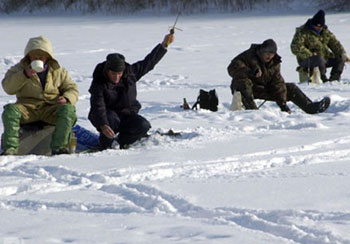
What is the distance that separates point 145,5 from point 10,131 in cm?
2662

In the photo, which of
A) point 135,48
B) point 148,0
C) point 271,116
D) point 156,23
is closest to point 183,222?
point 271,116

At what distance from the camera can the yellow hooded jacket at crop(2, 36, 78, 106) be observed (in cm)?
649

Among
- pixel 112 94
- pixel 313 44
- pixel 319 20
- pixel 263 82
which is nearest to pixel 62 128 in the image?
pixel 112 94

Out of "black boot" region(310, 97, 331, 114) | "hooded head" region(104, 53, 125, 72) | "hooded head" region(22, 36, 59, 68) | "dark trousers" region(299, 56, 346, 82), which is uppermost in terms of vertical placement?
A: "hooded head" region(22, 36, 59, 68)

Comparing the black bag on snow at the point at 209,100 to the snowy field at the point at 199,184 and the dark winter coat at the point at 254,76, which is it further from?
the dark winter coat at the point at 254,76

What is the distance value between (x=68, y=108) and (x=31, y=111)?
34 cm

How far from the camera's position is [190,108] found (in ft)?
30.0

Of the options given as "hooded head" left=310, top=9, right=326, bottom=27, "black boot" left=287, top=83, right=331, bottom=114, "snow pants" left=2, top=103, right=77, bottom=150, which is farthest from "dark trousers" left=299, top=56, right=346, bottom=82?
"snow pants" left=2, top=103, right=77, bottom=150

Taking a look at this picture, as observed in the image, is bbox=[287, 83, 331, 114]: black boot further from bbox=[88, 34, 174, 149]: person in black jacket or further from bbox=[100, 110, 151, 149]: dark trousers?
bbox=[100, 110, 151, 149]: dark trousers

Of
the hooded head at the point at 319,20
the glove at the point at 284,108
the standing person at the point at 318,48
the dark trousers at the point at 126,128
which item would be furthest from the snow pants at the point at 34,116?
the hooded head at the point at 319,20

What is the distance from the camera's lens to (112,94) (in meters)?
6.89

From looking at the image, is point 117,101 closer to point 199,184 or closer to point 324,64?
point 199,184

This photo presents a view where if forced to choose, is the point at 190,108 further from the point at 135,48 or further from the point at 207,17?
the point at 207,17

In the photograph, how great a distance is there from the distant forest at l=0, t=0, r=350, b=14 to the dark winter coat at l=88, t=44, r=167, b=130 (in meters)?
22.4
